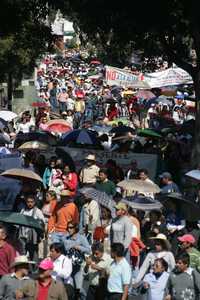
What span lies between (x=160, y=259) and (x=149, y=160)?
991 cm

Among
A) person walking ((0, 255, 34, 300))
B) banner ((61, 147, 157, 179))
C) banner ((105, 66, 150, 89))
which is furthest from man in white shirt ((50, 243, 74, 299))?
banner ((105, 66, 150, 89))

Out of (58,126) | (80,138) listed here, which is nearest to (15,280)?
(80,138)

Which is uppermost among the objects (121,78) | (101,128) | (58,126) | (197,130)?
(121,78)

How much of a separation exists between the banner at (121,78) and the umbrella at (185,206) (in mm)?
21345

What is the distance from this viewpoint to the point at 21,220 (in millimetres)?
Answer: 12906

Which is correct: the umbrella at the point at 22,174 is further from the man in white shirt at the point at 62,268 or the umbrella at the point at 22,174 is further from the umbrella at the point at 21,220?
the man in white shirt at the point at 62,268

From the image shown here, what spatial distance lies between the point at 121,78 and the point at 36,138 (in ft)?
47.0

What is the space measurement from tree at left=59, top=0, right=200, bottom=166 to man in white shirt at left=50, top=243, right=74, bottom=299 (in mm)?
9031

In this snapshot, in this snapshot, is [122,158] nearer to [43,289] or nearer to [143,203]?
[143,203]

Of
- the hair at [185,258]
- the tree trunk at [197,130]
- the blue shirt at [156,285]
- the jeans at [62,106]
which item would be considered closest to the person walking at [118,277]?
the blue shirt at [156,285]

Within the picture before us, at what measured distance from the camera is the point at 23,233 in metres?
13.9

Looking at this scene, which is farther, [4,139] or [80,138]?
[80,138]

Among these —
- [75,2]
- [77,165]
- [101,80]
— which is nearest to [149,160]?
[77,165]

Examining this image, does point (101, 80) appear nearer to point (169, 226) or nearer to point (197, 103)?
point (197, 103)
